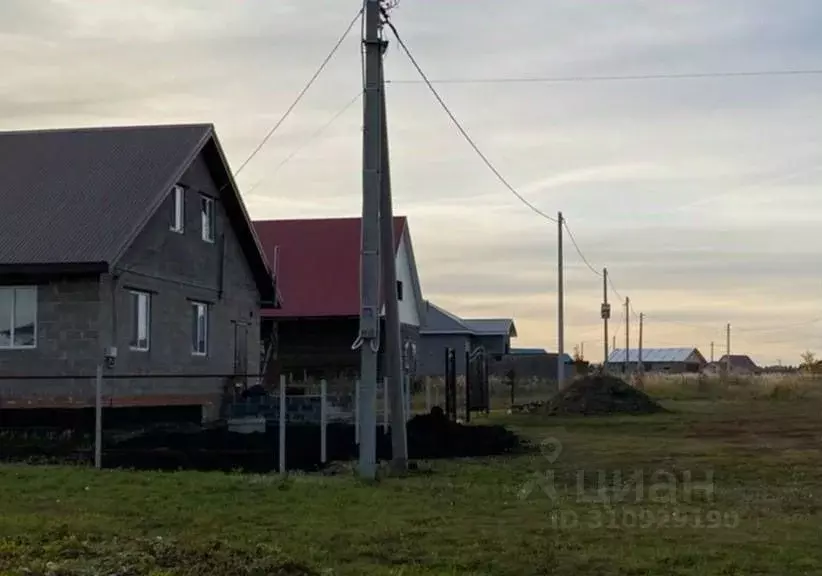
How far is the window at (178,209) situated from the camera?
85.6 ft

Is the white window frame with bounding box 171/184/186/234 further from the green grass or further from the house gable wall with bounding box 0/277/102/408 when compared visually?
the green grass

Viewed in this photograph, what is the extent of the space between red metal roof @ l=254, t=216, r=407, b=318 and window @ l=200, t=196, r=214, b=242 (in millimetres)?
8878

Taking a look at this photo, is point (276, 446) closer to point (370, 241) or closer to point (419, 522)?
point (370, 241)

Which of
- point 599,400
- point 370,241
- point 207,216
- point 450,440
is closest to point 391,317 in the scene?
point 370,241

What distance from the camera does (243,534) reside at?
10.2 metres

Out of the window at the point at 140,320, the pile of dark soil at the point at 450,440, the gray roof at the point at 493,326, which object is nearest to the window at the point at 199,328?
the window at the point at 140,320

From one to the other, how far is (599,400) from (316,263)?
10640mm

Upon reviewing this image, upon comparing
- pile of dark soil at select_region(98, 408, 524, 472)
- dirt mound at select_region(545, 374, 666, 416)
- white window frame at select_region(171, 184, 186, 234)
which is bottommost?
pile of dark soil at select_region(98, 408, 524, 472)

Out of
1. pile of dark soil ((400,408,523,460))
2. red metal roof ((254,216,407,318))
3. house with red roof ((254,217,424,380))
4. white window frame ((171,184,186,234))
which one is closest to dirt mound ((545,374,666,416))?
house with red roof ((254,217,424,380))

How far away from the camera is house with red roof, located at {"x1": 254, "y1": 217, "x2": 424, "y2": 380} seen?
128 feet

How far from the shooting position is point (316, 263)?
40.8 m

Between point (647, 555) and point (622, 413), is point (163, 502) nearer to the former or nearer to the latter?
point (647, 555)

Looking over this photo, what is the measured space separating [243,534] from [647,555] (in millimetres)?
3419

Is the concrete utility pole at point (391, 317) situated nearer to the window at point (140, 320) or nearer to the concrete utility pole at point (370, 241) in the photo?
the concrete utility pole at point (370, 241)
